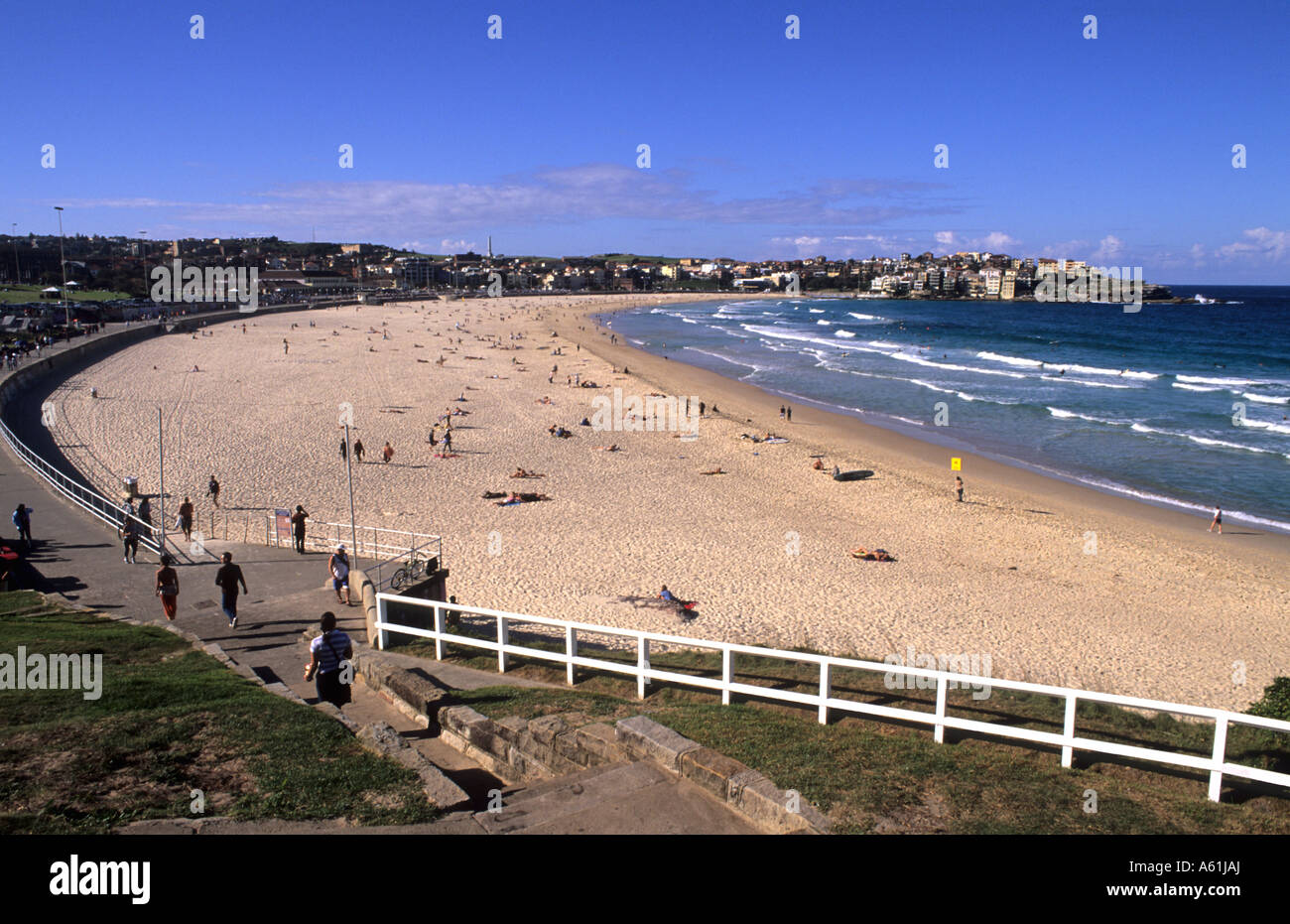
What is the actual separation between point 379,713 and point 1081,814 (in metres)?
5.49

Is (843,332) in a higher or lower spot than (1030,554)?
higher

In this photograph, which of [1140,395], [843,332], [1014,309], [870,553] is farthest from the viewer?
[1014,309]

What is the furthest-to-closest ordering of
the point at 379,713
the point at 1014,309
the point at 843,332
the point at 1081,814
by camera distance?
the point at 1014,309, the point at 843,332, the point at 379,713, the point at 1081,814

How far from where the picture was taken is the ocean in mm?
25609

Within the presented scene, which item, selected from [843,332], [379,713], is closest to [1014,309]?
[843,332]

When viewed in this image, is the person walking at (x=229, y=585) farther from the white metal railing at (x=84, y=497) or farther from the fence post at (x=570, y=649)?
the fence post at (x=570, y=649)

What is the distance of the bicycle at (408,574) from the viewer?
34.9 feet

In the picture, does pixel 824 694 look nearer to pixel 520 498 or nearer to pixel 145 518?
pixel 145 518

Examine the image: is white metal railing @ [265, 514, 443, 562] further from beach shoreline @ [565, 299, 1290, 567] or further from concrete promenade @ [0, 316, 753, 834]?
beach shoreline @ [565, 299, 1290, 567]

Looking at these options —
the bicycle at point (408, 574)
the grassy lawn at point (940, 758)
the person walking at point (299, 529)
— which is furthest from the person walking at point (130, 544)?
the grassy lawn at point (940, 758)

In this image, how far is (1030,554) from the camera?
695 inches

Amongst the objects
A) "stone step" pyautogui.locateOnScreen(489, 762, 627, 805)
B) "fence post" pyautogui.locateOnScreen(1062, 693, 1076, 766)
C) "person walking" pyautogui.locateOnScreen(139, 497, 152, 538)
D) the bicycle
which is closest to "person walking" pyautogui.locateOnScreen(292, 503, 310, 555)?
"person walking" pyautogui.locateOnScreen(139, 497, 152, 538)
